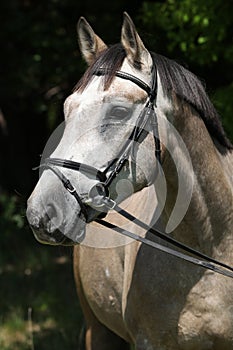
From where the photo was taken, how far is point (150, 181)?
3.18 m

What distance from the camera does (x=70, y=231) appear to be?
9.75 feet

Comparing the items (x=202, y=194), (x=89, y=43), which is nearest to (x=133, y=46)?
(x=89, y=43)

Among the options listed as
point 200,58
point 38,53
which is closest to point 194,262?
point 200,58

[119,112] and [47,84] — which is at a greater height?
[119,112]

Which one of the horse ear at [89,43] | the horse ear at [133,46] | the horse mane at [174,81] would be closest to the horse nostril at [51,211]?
the horse mane at [174,81]

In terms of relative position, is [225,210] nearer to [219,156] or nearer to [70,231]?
[219,156]

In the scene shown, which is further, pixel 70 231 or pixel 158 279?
pixel 158 279

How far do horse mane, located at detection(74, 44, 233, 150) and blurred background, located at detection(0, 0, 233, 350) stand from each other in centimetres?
133

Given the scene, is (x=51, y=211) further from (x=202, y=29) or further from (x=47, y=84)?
(x=47, y=84)

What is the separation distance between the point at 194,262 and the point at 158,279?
244 mm

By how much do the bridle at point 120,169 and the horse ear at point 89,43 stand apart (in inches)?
13.6

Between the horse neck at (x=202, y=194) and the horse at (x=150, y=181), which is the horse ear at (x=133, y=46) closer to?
the horse at (x=150, y=181)

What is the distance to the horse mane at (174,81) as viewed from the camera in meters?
3.19

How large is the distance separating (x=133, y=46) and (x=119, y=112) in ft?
1.00
